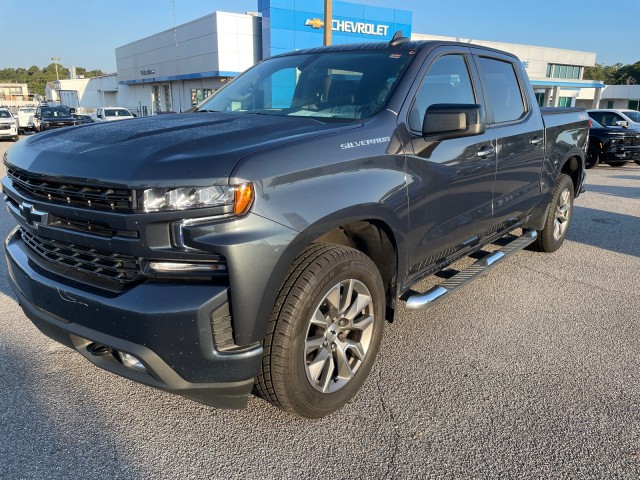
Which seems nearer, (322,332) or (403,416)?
(322,332)

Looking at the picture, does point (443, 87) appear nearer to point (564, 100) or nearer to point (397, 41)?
point (397, 41)

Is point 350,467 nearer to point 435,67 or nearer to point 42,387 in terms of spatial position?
point 42,387

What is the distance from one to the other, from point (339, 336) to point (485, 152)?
188 cm

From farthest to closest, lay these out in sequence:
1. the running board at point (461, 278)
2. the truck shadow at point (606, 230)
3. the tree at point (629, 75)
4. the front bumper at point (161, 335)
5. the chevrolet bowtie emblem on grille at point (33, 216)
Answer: the tree at point (629, 75) → the truck shadow at point (606, 230) → the running board at point (461, 278) → the chevrolet bowtie emblem on grille at point (33, 216) → the front bumper at point (161, 335)

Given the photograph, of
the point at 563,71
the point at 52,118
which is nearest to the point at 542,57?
the point at 563,71

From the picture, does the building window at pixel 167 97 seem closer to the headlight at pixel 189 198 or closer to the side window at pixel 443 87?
the side window at pixel 443 87

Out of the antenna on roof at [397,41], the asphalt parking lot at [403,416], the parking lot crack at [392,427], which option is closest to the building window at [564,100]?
the asphalt parking lot at [403,416]

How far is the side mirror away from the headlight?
136 centimetres

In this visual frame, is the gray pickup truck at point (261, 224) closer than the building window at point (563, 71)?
Yes

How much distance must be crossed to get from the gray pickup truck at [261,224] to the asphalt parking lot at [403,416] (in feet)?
0.86

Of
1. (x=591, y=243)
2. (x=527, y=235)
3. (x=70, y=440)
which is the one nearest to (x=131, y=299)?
(x=70, y=440)

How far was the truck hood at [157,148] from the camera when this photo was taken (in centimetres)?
209

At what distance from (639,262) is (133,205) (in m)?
5.44

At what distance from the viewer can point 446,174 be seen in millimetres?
3271
